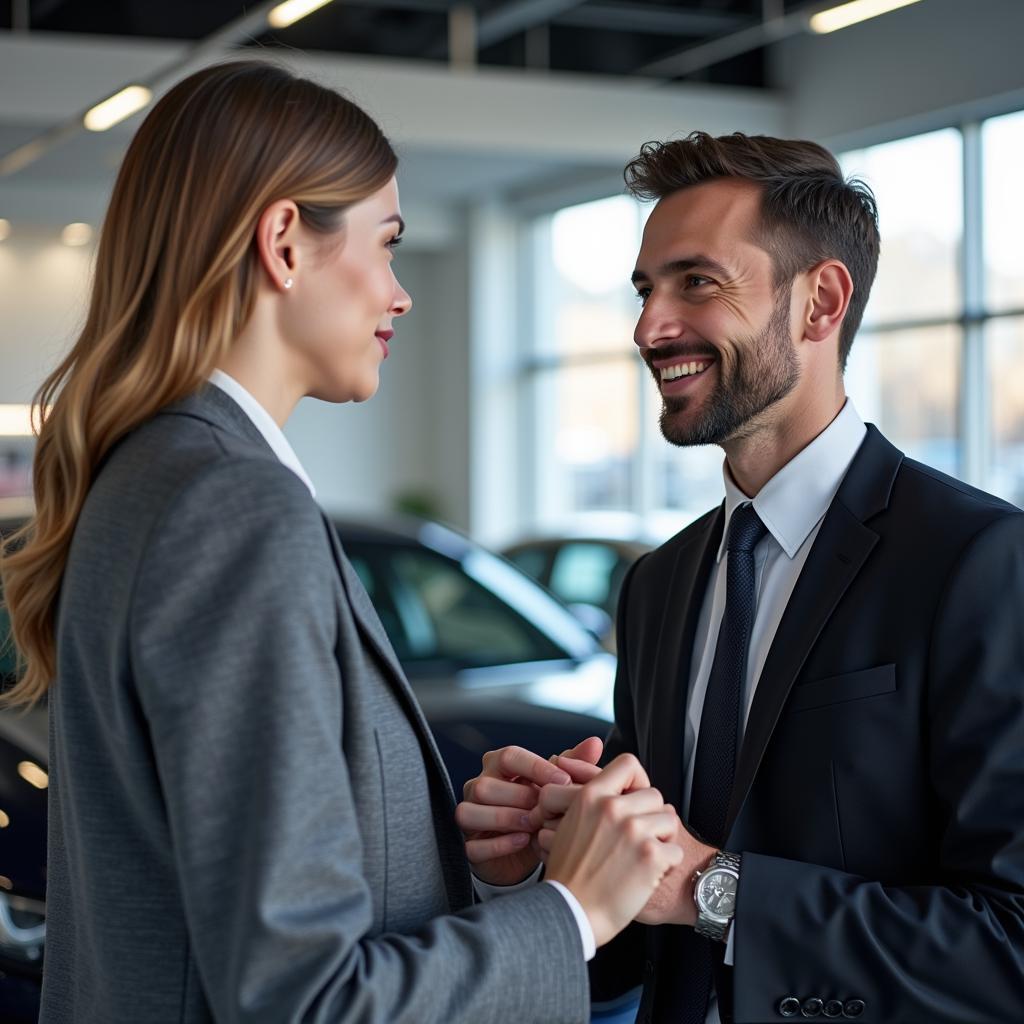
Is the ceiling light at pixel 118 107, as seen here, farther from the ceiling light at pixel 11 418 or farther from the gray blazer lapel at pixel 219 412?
the gray blazer lapel at pixel 219 412

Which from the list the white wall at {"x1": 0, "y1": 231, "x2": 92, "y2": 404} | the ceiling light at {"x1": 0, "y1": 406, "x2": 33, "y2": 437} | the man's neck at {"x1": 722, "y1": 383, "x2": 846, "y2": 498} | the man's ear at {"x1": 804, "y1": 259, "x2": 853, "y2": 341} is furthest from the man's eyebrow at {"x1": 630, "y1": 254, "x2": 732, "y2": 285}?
the ceiling light at {"x1": 0, "y1": 406, "x2": 33, "y2": 437}

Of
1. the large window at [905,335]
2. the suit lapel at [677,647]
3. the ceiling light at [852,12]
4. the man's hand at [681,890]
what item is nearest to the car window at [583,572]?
the large window at [905,335]

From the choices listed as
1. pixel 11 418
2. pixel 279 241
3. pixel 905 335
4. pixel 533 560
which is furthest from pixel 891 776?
pixel 905 335

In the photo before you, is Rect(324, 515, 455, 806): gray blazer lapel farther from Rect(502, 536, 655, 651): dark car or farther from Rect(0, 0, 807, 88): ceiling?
Rect(0, 0, 807, 88): ceiling

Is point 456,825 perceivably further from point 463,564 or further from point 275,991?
point 463,564

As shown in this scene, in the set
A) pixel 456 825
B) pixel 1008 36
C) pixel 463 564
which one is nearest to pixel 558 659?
pixel 463 564

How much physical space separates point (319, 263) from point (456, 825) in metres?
0.62

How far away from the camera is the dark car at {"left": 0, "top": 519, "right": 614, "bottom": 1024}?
107 inches

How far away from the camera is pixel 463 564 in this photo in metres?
4.50

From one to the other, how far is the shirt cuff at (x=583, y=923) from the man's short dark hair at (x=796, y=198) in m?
Result: 1.04

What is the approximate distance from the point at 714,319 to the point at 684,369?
9 cm

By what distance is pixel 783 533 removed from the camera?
6.11 ft

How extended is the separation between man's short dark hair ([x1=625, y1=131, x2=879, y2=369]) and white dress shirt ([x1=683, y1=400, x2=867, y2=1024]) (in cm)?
23

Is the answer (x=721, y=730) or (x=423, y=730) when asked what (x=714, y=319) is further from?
(x=423, y=730)
